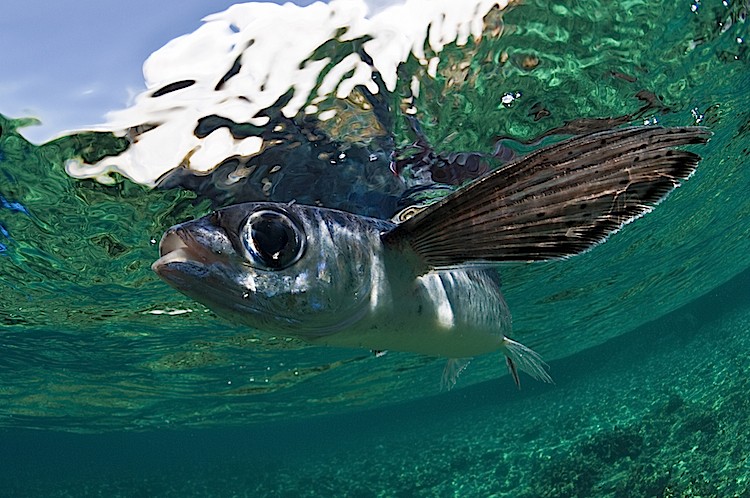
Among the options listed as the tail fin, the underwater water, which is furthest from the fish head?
the underwater water

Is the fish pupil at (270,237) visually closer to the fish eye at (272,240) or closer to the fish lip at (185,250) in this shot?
the fish eye at (272,240)

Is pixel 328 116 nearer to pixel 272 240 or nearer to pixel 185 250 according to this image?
pixel 272 240

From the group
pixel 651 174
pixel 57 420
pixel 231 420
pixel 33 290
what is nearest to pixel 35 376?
pixel 33 290

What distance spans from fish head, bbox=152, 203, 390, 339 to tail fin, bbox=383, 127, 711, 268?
2.55ft

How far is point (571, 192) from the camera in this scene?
177 cm

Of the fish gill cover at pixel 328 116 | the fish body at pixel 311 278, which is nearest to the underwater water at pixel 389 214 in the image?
the fish gill cover at pixel 328 116

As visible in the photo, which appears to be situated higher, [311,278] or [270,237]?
[270,237]

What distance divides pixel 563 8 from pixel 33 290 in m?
12.3

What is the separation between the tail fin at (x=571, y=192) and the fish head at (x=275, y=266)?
78cm

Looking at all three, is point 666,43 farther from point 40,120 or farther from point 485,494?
point 485,494

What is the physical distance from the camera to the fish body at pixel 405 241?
1.72m

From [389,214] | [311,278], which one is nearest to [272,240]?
[311,278]

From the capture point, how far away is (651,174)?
5.52 ft

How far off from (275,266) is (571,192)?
1.27m
